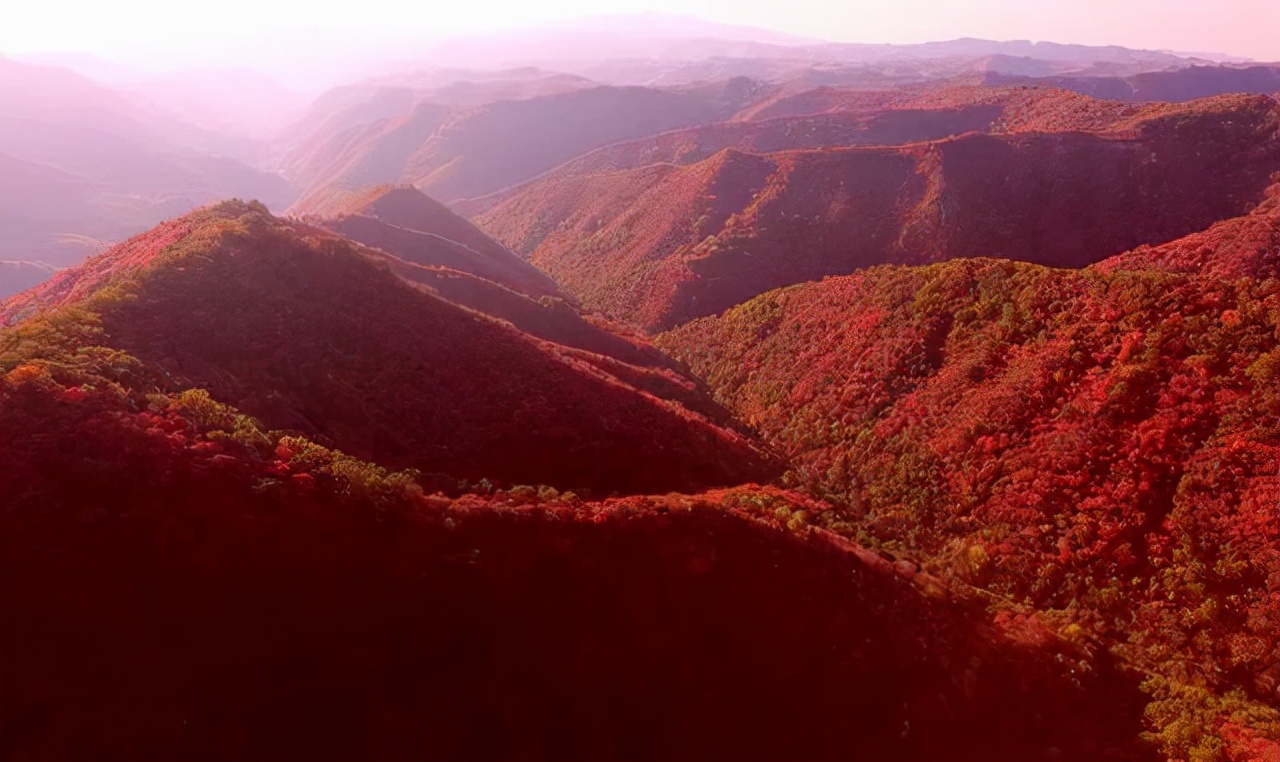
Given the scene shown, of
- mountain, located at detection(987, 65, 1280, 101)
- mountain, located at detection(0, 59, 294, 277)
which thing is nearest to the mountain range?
mountain, located at detection(0, 59, 294, 277)

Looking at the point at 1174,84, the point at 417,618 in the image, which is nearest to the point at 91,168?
the point at 417,618

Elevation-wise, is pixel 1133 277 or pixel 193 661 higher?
pixel 1133 277

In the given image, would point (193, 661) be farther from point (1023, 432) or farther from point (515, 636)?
point (1023, 432)

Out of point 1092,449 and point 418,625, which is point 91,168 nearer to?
point 418,625

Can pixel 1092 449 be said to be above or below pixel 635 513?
below

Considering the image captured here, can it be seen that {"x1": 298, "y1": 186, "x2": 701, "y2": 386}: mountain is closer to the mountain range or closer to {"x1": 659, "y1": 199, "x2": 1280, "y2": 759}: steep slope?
the mountain range

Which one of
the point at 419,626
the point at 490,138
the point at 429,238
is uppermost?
the point at 490,138

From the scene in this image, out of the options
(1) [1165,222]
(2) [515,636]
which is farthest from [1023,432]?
(1) [1165,222]
